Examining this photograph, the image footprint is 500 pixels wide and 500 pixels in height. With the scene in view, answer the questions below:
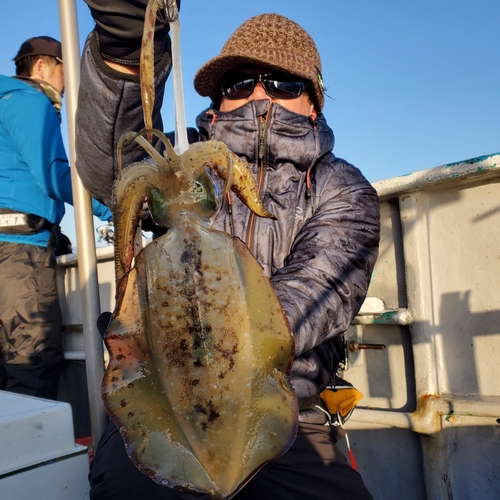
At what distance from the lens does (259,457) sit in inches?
41.3

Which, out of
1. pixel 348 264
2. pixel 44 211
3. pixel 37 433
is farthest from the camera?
pixel 44 211

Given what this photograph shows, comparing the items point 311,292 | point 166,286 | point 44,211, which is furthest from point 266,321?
point 44,211

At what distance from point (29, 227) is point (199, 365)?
3053mm

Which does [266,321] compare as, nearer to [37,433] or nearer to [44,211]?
[37,433]

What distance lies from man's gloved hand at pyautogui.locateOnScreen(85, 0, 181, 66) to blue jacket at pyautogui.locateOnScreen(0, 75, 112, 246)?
178cm

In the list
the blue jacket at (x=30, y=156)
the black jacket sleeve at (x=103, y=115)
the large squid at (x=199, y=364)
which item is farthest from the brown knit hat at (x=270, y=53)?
the blue jacket at (x=30, y=156)

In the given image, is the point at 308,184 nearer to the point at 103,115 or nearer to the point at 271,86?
the point at 271,86

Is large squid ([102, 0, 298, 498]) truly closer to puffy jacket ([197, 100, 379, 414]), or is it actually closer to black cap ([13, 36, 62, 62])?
puffy jacket ([197, 100, 379, 414])

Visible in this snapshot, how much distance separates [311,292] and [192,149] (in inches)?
31.0

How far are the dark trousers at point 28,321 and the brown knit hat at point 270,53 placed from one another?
2.09 metres

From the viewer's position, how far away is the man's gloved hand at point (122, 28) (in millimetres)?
1664

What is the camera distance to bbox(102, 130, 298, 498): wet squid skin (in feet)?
3.46

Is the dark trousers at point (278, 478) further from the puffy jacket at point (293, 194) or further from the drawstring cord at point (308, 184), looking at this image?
the drawstring cord at point (308, 184)

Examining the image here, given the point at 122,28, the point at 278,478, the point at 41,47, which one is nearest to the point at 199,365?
the point at 278,478
